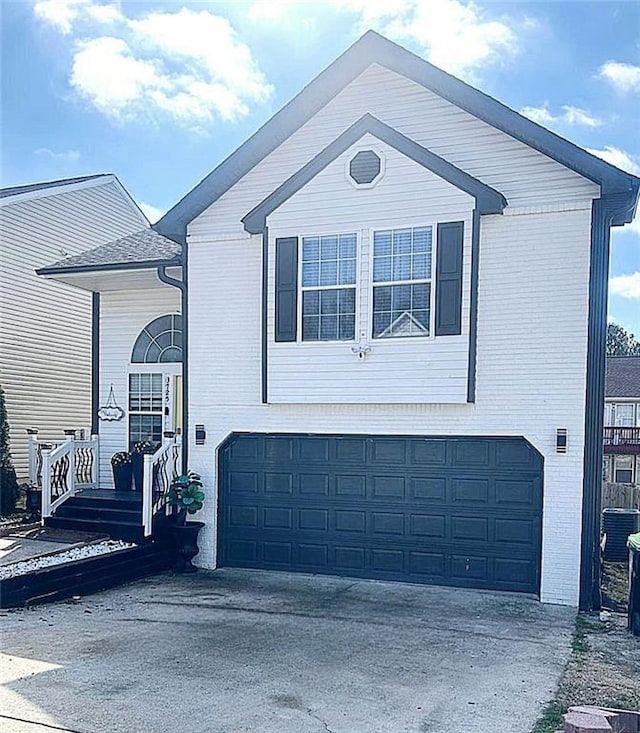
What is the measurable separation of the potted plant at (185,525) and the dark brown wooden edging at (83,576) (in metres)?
0.21

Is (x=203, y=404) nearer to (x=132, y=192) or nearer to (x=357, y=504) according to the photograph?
(x=357, y=504)

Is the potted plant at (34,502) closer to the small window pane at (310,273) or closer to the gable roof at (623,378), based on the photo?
the small window pane at (310,273)

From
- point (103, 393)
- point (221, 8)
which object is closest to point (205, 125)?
point (221, 8)

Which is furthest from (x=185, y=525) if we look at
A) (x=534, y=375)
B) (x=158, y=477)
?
(x=534, y=375)

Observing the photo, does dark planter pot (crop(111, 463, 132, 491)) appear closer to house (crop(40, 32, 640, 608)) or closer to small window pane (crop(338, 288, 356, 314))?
house (crop(40, 32, 640, 608))

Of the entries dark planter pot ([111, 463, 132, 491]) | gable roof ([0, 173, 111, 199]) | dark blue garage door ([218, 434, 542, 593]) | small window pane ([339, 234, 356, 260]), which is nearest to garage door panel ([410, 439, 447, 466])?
dark blue garage door ([218, 434, 542, 593])

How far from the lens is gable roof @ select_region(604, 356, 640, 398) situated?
3039 centimetres

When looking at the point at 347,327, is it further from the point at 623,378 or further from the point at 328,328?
the point at 623,378

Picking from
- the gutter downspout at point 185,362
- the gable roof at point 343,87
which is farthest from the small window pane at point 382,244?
the gutter downspout at point 185,362

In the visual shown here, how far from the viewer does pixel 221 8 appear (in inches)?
336

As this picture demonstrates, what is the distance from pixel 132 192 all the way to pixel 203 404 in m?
10.8

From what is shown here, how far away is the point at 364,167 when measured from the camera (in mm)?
8664

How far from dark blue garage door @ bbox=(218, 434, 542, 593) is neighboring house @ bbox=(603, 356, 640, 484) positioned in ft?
60.7

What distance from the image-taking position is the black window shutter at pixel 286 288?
8.85 meters
